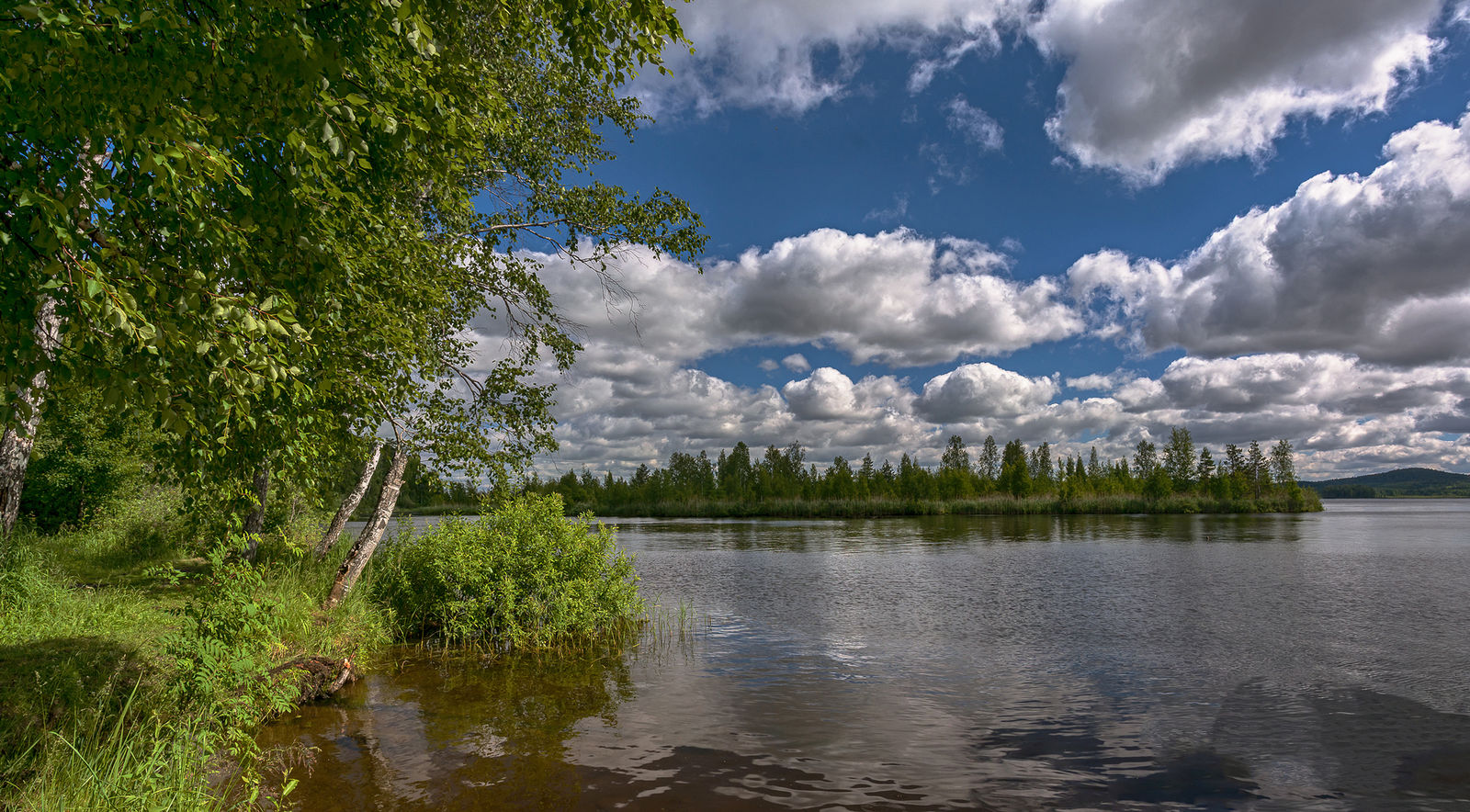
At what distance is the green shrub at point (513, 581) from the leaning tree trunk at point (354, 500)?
1.75 m

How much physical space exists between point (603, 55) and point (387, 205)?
3.44 m

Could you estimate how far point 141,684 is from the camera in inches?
342

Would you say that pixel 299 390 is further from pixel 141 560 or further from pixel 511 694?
pixel 141 560

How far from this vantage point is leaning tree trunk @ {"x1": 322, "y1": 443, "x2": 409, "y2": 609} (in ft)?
49.4

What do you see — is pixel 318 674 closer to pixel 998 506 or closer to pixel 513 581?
pixel 513 581

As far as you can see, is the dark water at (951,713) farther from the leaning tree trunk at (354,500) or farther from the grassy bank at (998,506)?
the grassy bank at (998,506)

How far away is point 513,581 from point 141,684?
23.6ft

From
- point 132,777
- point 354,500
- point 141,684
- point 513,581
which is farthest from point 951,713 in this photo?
point 354,500

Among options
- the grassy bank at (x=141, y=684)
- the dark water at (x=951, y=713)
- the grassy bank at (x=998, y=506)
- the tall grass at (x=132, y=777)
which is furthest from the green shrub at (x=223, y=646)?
the grassy bank at (x=998, y=506)

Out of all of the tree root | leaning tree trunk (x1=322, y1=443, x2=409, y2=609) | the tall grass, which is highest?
leaning tree trunk (x1=322, y1=443, x2=409, y2=609)

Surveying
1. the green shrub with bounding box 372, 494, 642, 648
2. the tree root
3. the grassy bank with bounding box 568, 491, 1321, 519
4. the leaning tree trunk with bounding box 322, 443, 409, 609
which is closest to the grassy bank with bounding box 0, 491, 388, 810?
the tree root

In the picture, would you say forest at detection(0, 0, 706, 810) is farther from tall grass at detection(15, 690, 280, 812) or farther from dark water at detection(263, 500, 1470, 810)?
dark water at detection(263, 500, 1470, 810)

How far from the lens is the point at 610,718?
1118cm

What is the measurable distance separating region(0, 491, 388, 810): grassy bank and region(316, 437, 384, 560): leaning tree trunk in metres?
2.39
